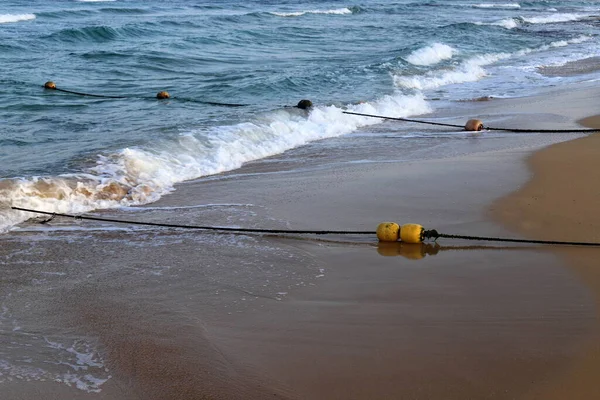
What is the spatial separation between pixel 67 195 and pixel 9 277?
2.07m

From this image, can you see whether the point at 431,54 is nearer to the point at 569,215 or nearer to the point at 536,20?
the point at 569,215

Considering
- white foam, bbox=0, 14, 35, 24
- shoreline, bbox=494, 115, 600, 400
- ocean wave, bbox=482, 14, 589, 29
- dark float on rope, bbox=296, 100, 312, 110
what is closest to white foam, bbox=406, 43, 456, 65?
dark float on rope, bbox=296, 100, 312, 110

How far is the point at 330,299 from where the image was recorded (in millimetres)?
4531

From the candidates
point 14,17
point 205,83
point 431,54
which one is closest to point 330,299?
point 205,83

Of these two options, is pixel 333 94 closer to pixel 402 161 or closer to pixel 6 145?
Answer: pixel 402 161

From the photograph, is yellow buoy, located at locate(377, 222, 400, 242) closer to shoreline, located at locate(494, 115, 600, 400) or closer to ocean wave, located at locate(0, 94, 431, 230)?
shoreline, located at locate(494, 115, 600, 400)

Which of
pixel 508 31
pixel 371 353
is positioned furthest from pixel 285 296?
pixel 508 31

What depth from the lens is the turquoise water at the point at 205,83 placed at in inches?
311

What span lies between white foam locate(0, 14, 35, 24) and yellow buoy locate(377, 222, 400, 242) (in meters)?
25.0

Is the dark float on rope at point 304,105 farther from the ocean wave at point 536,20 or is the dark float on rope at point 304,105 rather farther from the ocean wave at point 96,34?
the ocean wave at point 536,20

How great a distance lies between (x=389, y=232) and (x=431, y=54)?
13838 millimetres

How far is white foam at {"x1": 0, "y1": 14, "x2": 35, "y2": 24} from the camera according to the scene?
27.3 m

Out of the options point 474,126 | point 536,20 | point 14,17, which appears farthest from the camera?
point 536,20

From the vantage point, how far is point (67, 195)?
6953mm
